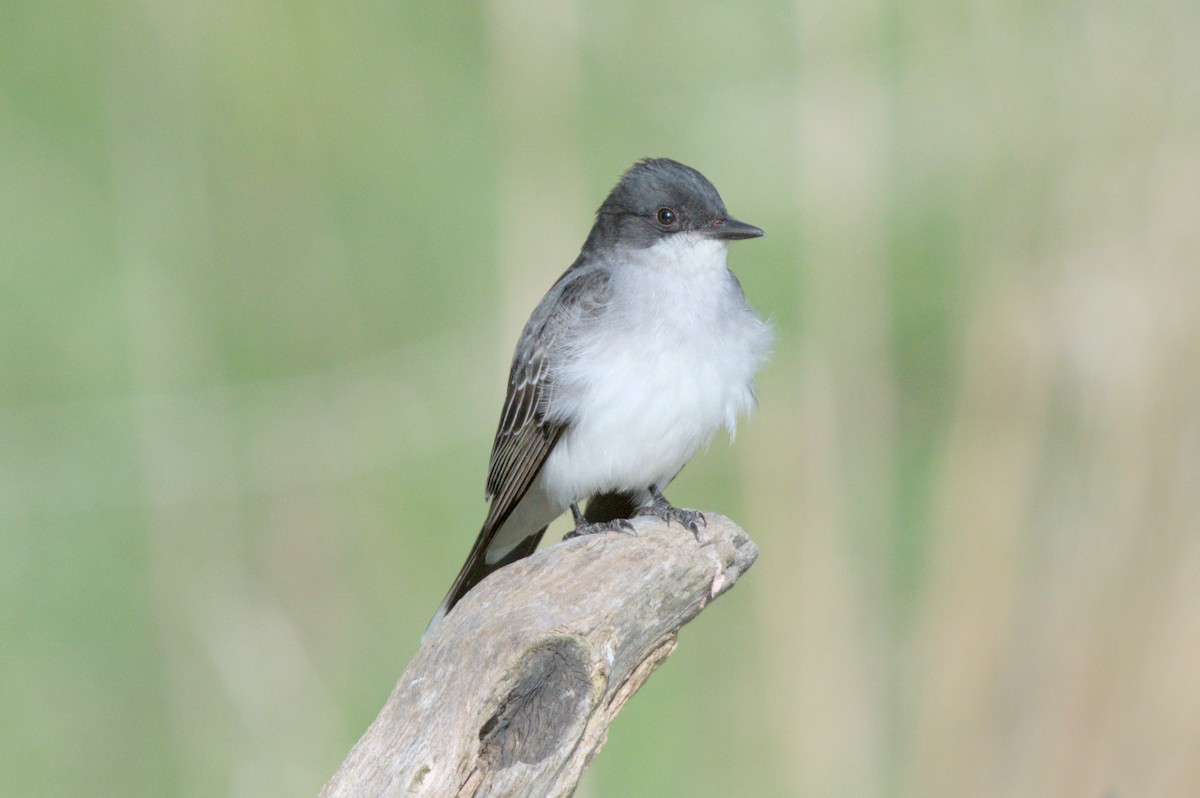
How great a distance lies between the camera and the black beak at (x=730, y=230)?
3.66 m

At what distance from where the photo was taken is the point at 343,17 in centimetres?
796

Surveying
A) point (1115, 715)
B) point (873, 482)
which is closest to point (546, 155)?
point (873, 482)

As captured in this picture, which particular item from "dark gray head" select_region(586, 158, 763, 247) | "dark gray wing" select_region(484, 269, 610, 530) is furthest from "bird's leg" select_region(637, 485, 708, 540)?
"dark gray head" select_region(586, 158, 763, 247)

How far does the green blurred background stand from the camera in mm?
3756

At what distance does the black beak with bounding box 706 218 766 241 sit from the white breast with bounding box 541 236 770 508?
0.05m

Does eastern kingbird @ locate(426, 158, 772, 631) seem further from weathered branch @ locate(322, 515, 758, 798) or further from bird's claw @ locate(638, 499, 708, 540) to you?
weathered branch @ locate(322, 515, 758, 798)

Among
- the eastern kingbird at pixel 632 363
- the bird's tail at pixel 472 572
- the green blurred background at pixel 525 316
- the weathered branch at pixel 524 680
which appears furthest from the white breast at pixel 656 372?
the weathered branch at pixel 524 680

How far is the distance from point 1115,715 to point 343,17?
6037mm

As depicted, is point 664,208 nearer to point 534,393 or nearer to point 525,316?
point 534,393

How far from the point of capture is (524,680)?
2588mm

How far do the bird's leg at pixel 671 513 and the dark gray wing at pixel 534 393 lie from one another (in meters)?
0.32

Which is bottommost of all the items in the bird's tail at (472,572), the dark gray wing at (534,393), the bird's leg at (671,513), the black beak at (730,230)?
the bird's tail at (472,572)

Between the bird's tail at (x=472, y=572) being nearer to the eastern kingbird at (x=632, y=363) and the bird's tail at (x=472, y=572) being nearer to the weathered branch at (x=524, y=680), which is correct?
the eastern kingbird at (x=632, y=363)

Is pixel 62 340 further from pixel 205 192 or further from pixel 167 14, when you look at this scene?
pixel 167 14
